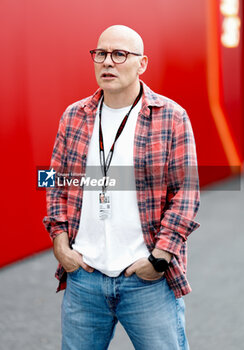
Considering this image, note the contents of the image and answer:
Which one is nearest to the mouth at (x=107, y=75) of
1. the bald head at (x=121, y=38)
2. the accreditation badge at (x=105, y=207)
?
the bald head at (x=121, y=38)

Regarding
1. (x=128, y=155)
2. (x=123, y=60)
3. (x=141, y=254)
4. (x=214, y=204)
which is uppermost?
(x=123, y=60)

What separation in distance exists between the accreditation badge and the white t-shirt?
1cm

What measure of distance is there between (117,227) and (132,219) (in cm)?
6

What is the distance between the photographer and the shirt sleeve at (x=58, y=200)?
202 centimetres

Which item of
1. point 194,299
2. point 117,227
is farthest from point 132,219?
point 194,299

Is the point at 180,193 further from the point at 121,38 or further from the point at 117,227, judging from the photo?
the point at 121,38

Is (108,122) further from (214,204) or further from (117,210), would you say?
(214,204)

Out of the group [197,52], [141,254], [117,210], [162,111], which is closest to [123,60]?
[162,111]

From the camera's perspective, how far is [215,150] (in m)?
8.37

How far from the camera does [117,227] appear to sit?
1873 millimetres

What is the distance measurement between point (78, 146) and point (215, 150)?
21.8ft

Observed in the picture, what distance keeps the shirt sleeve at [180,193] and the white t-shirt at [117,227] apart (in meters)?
0.10

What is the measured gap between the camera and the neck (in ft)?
6.33

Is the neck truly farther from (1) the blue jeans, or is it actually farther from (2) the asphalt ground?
(2) the asphalt ground
